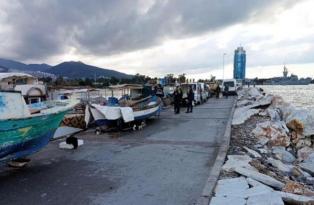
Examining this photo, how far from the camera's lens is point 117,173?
7.66m

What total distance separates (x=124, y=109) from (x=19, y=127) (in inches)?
284

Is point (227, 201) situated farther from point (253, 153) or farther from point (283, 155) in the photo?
point (283, 155)

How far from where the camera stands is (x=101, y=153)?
9.92m

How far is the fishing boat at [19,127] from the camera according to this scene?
701cm

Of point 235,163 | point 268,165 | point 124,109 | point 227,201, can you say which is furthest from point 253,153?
point 124,109

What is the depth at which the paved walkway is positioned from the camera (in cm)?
609

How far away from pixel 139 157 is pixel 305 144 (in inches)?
351

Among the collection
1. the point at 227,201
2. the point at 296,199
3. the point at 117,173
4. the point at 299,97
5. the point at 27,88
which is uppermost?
the point at 27,88

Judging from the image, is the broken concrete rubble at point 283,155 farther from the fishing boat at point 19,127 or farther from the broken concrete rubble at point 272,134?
the fishing boat at point 19,127

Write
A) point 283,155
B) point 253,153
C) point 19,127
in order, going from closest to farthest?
point 19,127 → point 253,153 → point 283,155

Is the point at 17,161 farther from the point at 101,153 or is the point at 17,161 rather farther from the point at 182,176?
the point at 182,176

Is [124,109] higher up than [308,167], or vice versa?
[124,109]

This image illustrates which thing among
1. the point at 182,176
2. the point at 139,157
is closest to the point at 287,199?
the point at 182,176

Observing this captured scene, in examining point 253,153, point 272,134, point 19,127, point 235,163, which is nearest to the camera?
point 19,127
